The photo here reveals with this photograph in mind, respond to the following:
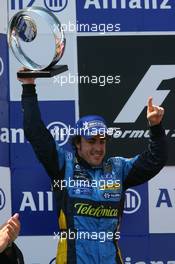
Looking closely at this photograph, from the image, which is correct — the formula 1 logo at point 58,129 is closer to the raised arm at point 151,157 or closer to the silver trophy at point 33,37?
the raised arm at point 151,157

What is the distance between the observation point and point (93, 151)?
7.12 ft

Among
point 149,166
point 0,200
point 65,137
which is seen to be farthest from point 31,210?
point 149,166

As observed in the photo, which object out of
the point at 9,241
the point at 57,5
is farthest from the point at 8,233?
the point at 57,5

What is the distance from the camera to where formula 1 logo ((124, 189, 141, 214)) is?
8.50 feet

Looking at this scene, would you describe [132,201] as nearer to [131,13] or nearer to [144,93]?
[144,93]

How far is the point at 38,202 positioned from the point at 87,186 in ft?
1.68

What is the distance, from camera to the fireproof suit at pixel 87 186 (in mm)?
2082

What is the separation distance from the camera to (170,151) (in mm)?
2559

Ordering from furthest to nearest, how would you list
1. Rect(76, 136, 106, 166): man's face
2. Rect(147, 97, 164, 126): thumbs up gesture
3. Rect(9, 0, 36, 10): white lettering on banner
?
Rect(9, 0, 36, 10): white lettering on banner, Rect(76, 136, 106, 166): man's face, Rect(147, 97, 164, 126): thumbs up gesture

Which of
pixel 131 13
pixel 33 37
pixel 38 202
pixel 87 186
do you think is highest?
pixel 131 13

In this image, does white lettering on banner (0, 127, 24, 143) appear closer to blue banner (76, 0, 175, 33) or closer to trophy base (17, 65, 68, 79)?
blue banner (76, 0, 175, 33)

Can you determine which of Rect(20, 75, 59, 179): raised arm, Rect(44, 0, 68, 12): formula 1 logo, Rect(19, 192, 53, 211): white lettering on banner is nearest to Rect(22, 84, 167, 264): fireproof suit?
Rect(20, 75, 59, 179): raised arm

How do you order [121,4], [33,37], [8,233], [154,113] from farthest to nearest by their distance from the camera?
1. [121,4]
2. [154,113]
3. [33,37]
4. [8,233]

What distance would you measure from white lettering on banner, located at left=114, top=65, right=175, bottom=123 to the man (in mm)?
888
